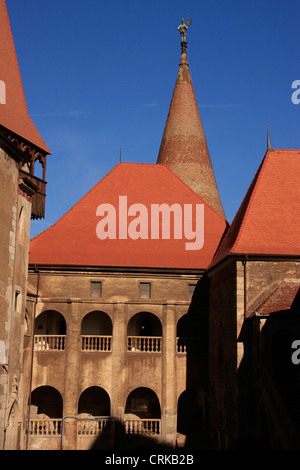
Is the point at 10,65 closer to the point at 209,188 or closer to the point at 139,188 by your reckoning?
the point at 139,188

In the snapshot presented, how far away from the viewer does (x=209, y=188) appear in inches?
1309

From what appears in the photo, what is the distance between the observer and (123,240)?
26.8 meters

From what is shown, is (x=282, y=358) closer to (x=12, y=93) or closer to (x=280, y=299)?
(x=280, y=299)

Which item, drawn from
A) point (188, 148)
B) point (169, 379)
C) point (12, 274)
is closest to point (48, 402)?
point (169, 379)

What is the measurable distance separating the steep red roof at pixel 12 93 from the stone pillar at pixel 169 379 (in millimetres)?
9037

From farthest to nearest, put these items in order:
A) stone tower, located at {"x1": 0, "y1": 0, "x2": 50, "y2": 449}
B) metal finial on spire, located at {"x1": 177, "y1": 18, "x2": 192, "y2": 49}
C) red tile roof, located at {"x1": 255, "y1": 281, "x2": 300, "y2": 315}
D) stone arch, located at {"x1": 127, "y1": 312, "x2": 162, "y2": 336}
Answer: metal finial on spire, located at {"x1": 177, "y1": 18, "x2": 192, "y2": 49}, stone arch, located at {"x1": 127, "y1": 312, "x2": 162, "y2": 336}, red tile roof, located at {"x1": 255, "y1": 281, "x2": 300, "y2": 315}, stone tower, located at {"x1": 0, "y1": 0, "x2": 50, "y2": 449}

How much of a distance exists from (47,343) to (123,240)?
569 centimetres

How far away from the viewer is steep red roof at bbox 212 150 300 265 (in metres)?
21.1

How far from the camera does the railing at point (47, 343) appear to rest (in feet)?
82.1

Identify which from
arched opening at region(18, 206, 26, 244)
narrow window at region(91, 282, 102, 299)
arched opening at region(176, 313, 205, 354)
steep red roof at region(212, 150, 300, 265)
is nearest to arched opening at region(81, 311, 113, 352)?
narrow window at region(91, 282, 102, 299)

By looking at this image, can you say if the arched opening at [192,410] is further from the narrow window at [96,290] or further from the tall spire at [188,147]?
the tall spire at [188,147]

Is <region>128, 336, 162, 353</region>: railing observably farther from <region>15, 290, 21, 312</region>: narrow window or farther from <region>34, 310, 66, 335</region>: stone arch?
<region>15, 290, 21, 312</region>: narrow window

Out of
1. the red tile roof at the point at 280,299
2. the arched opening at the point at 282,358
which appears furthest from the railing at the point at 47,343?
the arched opening at the point at 282,358

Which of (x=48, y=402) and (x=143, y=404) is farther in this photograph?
(x=143, y=404)
